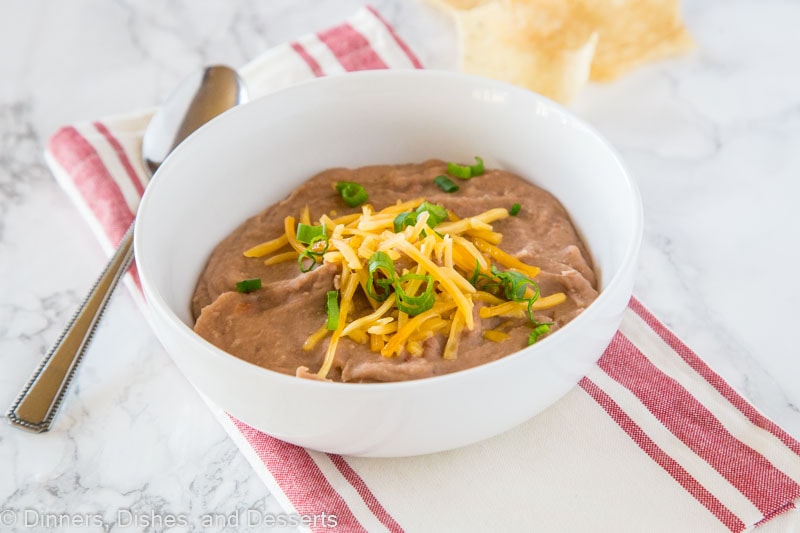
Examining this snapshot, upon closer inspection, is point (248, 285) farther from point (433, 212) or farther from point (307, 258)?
point (433, 212)

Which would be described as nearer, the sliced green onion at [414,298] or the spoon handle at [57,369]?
the sliced green onion at [414,298]

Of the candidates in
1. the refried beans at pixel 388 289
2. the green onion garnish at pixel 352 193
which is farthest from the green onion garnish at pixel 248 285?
the green onion garnish at pixel 352 193

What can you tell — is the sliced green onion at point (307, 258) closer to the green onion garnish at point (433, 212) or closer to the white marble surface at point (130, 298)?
the green onion garnish at point (433, 212)

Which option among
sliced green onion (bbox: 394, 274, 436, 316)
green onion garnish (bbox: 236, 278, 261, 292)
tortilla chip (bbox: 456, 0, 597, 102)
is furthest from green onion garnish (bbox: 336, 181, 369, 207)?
tortilla chip (bbox: 456, 0, 597, 102)

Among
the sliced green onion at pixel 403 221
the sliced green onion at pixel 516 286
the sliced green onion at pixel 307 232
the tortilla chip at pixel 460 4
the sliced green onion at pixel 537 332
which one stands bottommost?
the tortilla chip at pixel 460 4

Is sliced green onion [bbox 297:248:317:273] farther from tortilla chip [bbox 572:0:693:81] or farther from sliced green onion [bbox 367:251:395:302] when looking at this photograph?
tortilla chip [bbox 572:0:693:81]

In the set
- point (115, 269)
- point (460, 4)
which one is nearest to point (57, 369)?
point (115, 269)
